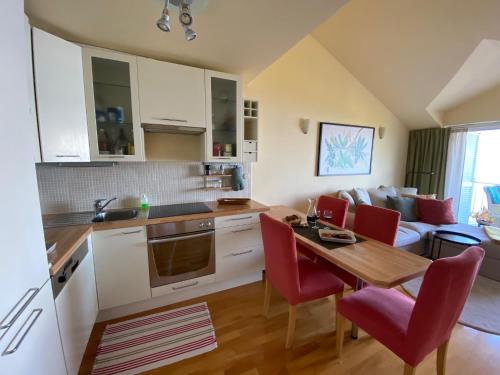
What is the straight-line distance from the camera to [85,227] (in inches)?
62.2

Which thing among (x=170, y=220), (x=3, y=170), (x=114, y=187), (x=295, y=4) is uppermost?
(x=295, y=4)

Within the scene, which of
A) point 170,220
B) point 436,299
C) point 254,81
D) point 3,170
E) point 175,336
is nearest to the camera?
point 3,170

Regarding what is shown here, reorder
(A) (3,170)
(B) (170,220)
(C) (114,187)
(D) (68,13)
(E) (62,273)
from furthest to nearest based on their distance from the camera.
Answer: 1. (C) (114,187)
2. (B) (170,220)
3. (D) (68,13)
4. (E) (62,273)
5. (A) (3,170)

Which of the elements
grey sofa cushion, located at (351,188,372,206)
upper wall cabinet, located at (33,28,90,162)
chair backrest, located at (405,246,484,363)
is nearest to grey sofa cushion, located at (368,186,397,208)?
grey sofa cushion, located at (351,188,372,206)

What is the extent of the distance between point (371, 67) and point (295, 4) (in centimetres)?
242

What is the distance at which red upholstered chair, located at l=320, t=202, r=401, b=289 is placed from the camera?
1.75m

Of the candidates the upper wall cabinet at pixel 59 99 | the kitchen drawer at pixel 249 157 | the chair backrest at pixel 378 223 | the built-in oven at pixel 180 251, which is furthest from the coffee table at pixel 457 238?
the upper wall cabinet at pixel 59 99

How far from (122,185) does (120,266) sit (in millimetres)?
796

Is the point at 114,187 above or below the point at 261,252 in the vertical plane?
above

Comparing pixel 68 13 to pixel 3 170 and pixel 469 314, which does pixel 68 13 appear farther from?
pixel 469 314

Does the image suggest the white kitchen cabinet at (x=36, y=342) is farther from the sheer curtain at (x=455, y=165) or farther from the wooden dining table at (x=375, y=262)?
the sheer curtain at (x=455, y=165)

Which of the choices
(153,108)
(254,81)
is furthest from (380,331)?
(254,81)

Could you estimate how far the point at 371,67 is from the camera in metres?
3.30

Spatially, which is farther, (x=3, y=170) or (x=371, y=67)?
(x=371, y=67)
